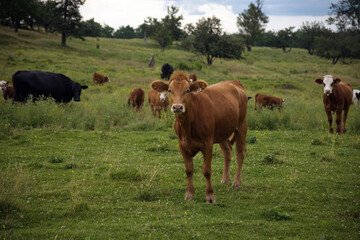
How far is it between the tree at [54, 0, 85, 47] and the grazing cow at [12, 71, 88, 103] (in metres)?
33.6

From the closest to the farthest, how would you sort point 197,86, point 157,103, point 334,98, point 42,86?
point 197,86 → point 334,98 → point 157,103 → point 42,86

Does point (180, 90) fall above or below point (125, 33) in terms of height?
below

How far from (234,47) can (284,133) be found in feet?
123

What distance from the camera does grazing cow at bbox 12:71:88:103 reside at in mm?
16219

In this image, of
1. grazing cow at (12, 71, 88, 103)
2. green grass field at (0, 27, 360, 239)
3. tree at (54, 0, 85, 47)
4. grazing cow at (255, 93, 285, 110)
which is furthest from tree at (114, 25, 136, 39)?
green grass field at (0, 27, 360, 239)

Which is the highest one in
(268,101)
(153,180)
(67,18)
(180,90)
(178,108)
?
(67,18)

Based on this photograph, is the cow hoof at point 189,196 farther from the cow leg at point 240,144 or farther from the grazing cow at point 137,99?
the grazing cow at point 137,99

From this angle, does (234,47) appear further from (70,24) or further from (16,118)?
(16,118)

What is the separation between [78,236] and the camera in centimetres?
457

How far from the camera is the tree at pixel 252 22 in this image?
85688 mm

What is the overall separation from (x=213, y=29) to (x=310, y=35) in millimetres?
39021

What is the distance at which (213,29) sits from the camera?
51281 mm

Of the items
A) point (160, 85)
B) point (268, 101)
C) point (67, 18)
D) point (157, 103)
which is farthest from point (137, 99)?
point (67, 18)

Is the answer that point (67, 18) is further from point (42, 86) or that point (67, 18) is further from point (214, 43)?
point (42, 86)
